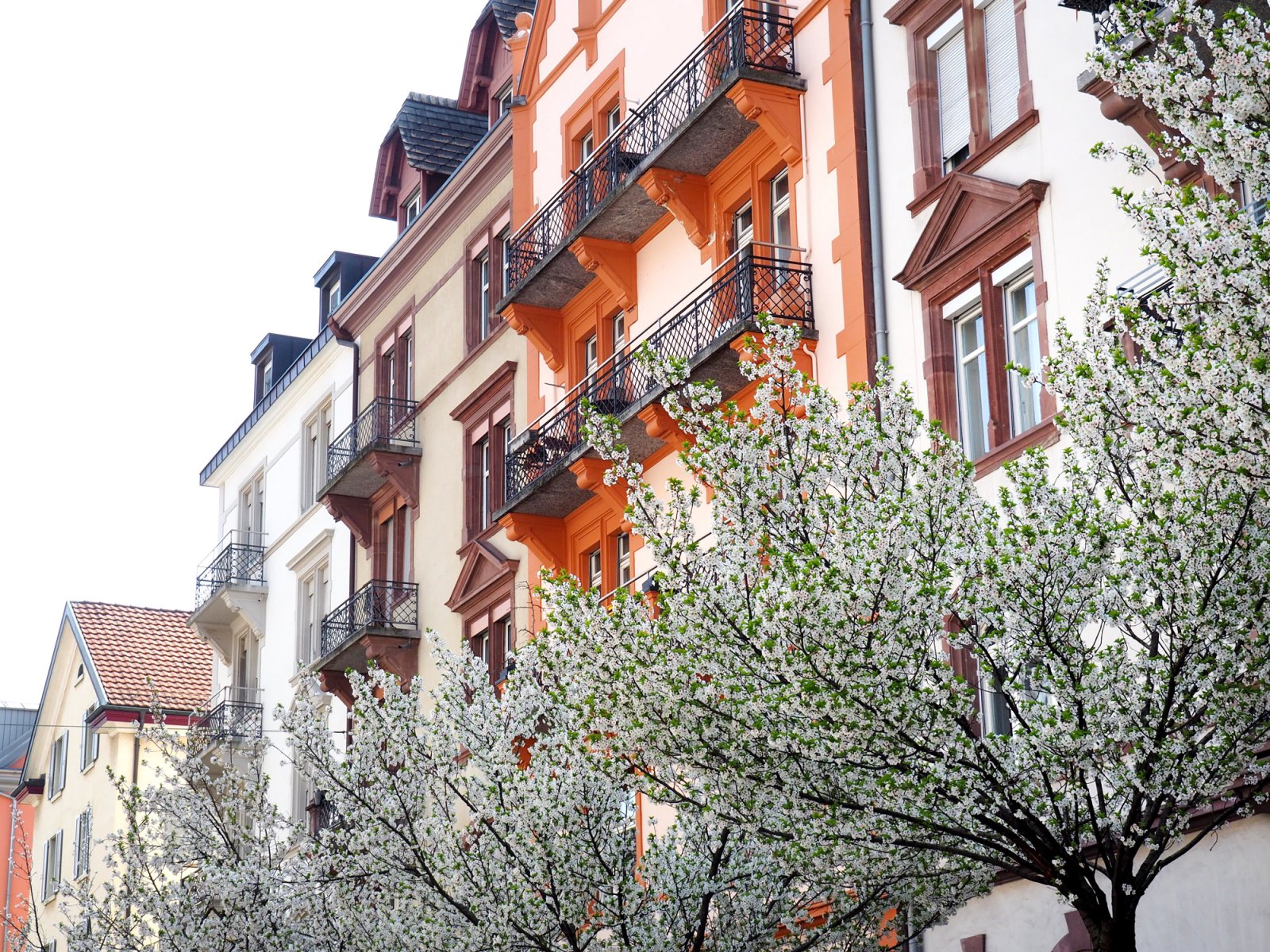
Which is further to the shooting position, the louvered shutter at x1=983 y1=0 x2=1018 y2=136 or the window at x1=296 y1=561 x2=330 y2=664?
the window at x1=296 y1=561 x2=330 y2=664

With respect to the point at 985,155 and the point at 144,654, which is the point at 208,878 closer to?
the point at 985,155

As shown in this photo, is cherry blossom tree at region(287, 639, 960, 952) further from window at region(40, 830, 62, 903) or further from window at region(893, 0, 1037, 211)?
window at region(40, 830, 62, 903)

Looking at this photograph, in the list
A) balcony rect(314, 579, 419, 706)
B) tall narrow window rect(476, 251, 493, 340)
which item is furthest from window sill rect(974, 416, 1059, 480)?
balcony rect(314, 579, 419, 706)

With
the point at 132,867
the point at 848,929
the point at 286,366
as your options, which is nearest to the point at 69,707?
the point at 286,366

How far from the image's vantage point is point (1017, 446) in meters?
18.6

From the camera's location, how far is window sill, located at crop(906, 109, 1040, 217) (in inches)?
750

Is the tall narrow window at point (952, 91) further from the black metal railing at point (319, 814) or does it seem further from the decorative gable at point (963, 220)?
the black metal railing at point (319, 814)

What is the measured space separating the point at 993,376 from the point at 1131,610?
6978 millimetres

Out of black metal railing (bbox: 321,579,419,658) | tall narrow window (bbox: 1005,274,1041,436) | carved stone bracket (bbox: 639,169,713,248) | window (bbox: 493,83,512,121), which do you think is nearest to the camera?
tall narrow window (bbox: 1005,274,1041,436)

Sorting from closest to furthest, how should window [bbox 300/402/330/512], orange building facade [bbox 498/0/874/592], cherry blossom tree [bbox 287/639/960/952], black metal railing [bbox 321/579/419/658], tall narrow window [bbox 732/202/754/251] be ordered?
cherry blossom tree [bbox 287/639/960/952], orange building facade [bbox 498/0/874/592], tall narrow window [bbox 732/202/754/251], black metal railing [bbox 321/579/419/658], window [bbox 300/402/330/512]

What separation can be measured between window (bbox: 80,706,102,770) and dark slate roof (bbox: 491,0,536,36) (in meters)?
23.3

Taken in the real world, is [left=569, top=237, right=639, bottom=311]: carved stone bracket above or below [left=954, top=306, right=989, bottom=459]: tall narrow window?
above

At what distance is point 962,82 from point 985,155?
1295 mm

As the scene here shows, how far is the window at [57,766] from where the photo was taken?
55250 millimetres
